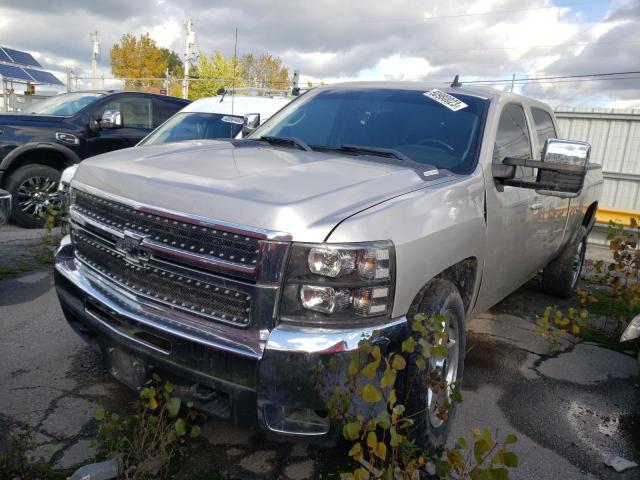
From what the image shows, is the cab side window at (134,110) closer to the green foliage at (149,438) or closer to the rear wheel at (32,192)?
the rear wheel at (32,192)

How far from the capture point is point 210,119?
7.54 m

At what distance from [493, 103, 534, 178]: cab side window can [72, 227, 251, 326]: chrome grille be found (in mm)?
2063

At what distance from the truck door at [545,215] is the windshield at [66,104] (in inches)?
240

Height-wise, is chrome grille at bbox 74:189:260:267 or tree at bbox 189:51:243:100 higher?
tree at bbox 189:51:243:100

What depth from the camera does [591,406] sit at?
12.0 ft

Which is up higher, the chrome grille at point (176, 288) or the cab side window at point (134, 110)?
the cab side window at point (134, 110)

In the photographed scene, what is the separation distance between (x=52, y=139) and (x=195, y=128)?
6.06ft

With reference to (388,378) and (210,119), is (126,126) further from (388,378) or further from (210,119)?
(388,378)

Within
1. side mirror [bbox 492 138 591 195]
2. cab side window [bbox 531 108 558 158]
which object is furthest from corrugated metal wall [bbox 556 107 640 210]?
side mirror [bbox 492 138 591 195]

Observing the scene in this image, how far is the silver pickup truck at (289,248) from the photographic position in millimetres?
2189

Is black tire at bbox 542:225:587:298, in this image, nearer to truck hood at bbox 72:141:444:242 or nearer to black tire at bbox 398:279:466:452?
black tire at bbox 398:279:466:452

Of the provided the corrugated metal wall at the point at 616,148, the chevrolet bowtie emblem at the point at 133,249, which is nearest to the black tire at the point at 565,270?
the chevrolet bowtie emblem at the point at 133,249

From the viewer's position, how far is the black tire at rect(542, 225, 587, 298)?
578 cm

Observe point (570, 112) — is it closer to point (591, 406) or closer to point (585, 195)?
point (585, 195)
